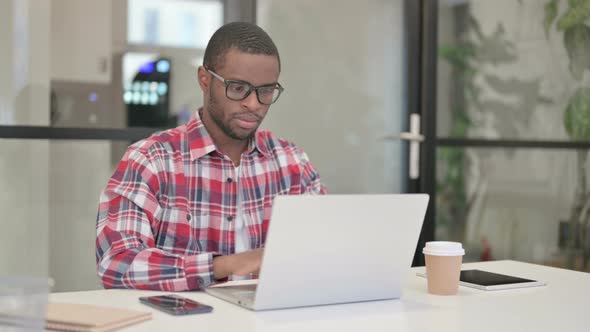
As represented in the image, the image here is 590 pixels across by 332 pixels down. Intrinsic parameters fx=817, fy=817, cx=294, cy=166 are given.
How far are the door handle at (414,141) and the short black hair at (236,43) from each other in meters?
1.51

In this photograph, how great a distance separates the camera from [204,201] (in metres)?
1.97

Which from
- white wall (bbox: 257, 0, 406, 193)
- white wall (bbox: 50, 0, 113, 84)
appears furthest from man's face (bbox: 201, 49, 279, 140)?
white wall (bbox: 257, 0, 406, 193)

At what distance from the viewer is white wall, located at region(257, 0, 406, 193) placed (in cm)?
325

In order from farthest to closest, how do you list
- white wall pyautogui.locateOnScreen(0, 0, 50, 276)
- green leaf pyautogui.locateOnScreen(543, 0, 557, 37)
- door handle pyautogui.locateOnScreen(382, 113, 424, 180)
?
green leaf pyautogui.locateOnScreen(543, 0, 557, 37), door handle pyautogui.locateOnScreen(382, 113, 424, 180), white wall pyautogui.locateOnScreen(0, 0, 50, 276)

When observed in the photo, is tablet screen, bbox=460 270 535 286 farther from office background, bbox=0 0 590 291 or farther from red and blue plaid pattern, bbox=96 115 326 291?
office background, bbox=0 0 590 291

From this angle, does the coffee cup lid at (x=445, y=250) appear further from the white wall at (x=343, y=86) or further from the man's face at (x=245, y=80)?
the white wall at (x=343, y=86)

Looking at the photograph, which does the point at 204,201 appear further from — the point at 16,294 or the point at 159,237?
the point at 16,294

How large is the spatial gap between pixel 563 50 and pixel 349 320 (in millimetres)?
2744

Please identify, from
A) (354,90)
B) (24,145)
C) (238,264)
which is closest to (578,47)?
(354,90)

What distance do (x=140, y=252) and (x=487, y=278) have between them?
75 cm

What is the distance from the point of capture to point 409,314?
1.41m

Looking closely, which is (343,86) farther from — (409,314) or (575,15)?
(409,314)

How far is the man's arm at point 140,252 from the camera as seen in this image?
1.61m

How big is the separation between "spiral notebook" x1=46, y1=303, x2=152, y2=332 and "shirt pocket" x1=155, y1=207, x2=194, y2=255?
0.56m
